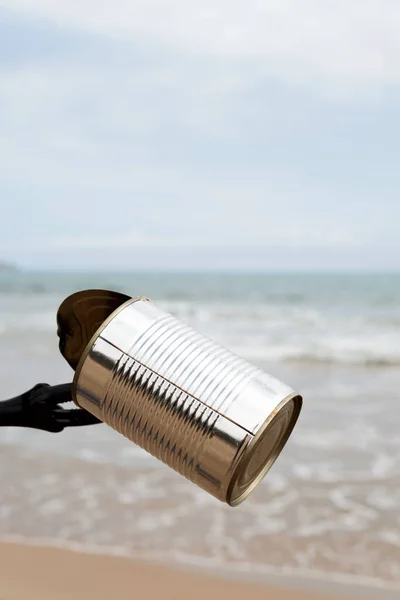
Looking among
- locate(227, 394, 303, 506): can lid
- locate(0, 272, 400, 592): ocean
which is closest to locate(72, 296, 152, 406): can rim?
locate(227, 394, 303, 506): can lid

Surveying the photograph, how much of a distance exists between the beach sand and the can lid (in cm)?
139

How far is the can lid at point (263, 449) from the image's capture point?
0.54 m

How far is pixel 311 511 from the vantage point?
2.54 metres

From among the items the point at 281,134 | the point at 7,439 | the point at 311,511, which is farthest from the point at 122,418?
the point at 281,134

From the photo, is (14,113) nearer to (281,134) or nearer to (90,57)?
(90,57)

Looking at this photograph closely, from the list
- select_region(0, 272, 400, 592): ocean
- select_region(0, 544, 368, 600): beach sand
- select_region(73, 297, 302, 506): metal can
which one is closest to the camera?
select_region(73, 297, 302, 506): metal can

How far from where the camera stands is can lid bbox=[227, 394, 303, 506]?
0.54 meters

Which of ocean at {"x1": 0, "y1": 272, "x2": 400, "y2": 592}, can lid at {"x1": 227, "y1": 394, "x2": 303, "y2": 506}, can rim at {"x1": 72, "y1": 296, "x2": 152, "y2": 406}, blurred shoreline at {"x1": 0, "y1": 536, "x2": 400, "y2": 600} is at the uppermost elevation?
can rim at {"x1": 72, "y1": 296, "x2": 152, "y2": 406}

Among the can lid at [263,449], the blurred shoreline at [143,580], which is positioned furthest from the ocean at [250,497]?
the can lid at [263,449]

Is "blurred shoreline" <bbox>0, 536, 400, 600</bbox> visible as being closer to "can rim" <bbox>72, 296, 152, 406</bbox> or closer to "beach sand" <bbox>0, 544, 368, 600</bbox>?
"beach sand" <bbox>0, 544, 368, 600</bbox>

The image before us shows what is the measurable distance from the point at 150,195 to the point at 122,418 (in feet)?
53.6

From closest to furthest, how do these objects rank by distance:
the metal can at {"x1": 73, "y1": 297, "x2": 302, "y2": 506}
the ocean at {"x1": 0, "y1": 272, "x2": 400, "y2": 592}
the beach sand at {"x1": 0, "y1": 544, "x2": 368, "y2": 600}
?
the metal can at {"x1": 73, "y1": 297, "x2": 302, "y2": 506}, the beach sand at {"x1": 0, "y1": 544, "x2": 368, "y2": 600}, the ocean at {"x1": 0, "y1": 272, "x2": 400, "y2": 592}

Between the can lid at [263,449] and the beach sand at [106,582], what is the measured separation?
1.39 metres

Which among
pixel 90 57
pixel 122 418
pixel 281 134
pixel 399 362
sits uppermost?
pixel 90 57
